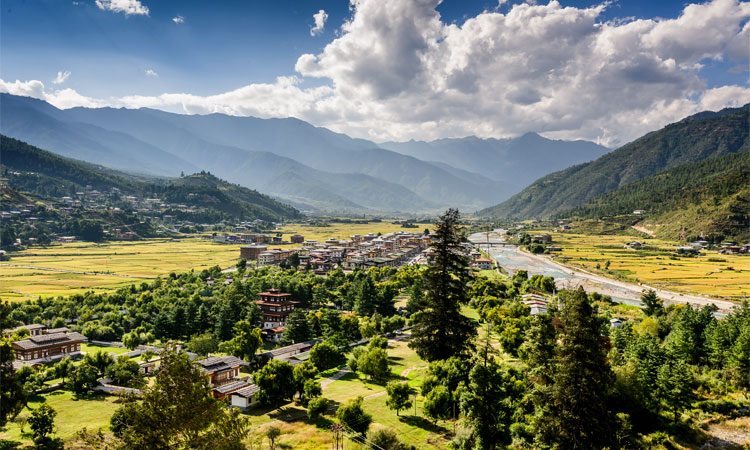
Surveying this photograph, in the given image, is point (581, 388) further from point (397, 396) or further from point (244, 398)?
point (244, 398)

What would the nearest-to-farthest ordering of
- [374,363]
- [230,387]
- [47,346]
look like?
[230,387]
[374,363]
[47,346]

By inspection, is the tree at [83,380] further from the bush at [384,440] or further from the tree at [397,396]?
the bush at [384,440]

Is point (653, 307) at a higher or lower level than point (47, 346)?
higher

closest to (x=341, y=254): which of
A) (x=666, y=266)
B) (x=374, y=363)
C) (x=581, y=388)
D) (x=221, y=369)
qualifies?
(x=221, y=369)

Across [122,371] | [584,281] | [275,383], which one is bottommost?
[122,371]

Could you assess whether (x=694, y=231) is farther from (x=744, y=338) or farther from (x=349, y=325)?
(x=349, y=325)

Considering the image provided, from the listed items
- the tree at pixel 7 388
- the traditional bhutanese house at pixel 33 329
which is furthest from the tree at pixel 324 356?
the traditional bhutanese house at pixel 33 329

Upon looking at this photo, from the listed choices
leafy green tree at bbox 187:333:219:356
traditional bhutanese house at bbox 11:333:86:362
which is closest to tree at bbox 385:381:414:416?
leafy green tree at bbox 187:333:219:356
